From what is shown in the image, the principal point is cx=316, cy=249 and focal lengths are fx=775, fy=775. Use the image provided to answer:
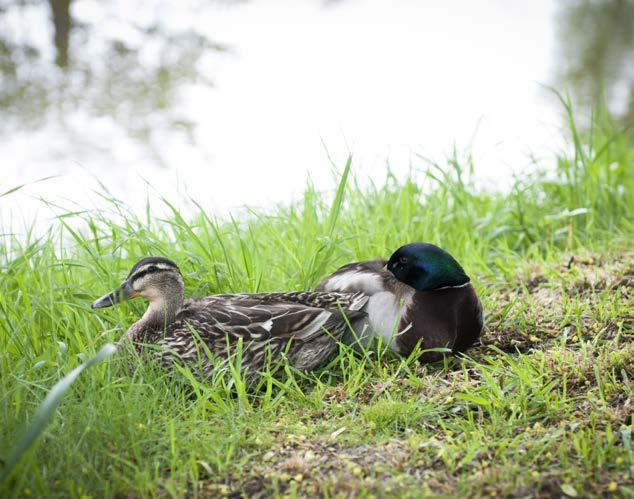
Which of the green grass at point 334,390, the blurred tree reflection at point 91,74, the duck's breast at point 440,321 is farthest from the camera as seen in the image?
the blurred tree reflection at point 91,74

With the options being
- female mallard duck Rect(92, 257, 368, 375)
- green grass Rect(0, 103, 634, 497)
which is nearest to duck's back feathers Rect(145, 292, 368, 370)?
female mallard duck Rect(92, 257, 368, 375)

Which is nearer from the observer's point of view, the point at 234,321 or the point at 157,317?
the point at 234,321

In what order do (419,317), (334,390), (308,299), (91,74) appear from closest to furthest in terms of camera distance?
(334,390)
(419,317)
(308,299)
(91,74)

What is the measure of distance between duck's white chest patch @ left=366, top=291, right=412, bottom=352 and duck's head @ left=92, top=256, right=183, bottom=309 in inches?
33.8

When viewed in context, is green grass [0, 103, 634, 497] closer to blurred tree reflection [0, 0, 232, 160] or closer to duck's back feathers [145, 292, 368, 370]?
duck's back feathers [145, 292, 368, 370]

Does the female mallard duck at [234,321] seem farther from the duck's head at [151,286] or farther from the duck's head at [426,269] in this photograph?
the duck's head at [426,269]

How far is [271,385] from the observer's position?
3.09 meters

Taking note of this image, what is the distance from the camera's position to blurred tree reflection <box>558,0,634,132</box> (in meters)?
8.97

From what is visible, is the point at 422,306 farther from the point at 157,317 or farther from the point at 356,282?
the point at 157,317

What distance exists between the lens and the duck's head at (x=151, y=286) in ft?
10.9

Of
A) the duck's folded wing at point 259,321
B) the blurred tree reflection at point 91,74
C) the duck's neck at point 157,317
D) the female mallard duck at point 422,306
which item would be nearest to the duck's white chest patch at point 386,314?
the female mallard duck at point 422,306

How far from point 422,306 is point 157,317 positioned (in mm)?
1142

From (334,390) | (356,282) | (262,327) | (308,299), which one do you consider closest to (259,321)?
(262,327)

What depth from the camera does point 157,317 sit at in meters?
3.34
